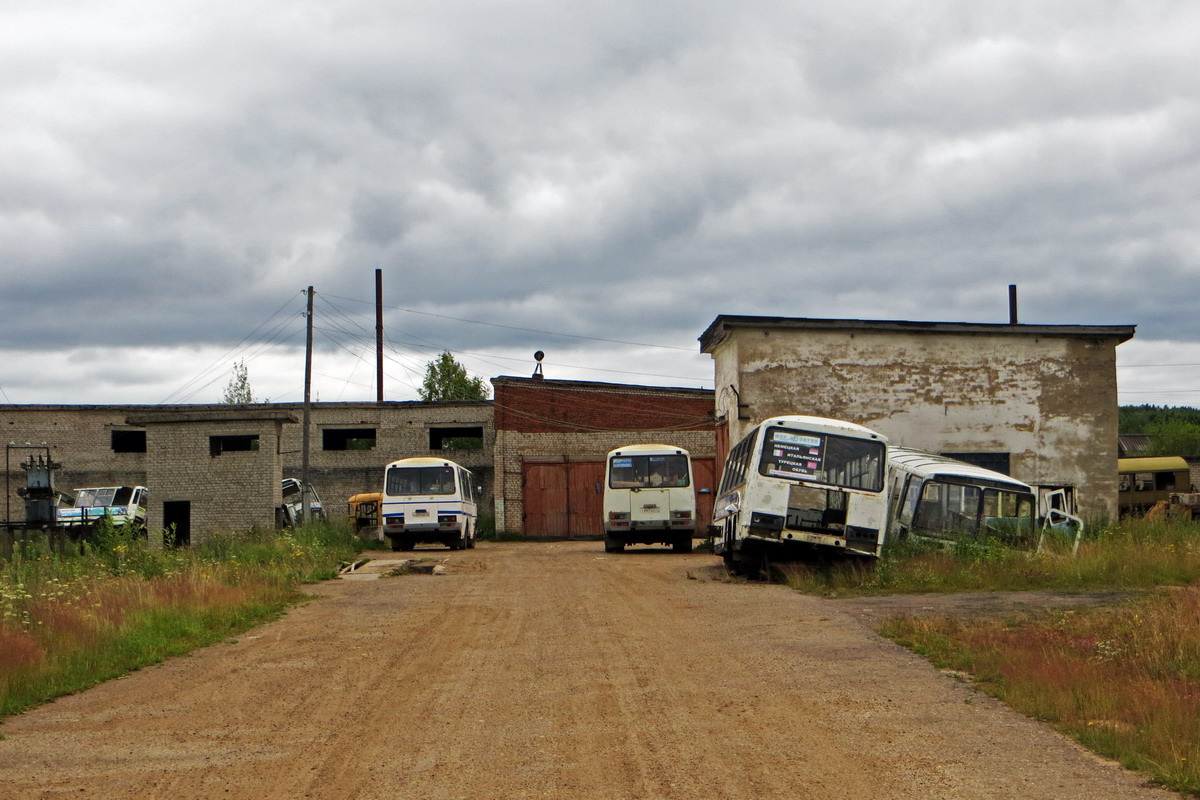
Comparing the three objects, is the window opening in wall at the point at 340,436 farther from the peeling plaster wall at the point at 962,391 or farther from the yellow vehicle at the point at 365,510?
the peeling plaster wall at the point at 962,391

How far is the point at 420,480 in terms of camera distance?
31.2m

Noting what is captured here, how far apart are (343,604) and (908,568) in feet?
26.8

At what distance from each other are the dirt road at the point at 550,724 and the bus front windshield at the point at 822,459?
204 inches

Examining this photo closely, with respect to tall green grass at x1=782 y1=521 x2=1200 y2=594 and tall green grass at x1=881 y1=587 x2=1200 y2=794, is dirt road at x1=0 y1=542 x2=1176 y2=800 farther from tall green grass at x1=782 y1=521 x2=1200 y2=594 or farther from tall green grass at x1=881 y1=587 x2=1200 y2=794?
tall green grass at x1=782 y1=521 x2=1200 y2=594

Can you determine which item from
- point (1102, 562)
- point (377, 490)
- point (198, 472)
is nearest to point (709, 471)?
point (377, 490)

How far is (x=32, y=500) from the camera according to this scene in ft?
103

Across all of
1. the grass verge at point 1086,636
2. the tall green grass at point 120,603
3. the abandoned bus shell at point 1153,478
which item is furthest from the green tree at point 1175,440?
the tall green grass at point 120,603

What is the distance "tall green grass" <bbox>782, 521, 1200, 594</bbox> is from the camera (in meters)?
15.7

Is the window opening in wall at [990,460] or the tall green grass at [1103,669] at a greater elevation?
the window opening in wall at [990,460]

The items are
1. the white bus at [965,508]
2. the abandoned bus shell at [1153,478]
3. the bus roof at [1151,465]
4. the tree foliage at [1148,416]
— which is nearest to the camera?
the white bus at [965,508]

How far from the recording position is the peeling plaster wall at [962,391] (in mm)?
27562

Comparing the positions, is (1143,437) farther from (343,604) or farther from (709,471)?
(343,604)

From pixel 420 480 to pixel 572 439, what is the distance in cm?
1276

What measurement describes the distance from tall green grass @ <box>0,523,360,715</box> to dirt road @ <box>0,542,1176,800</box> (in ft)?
1.40
